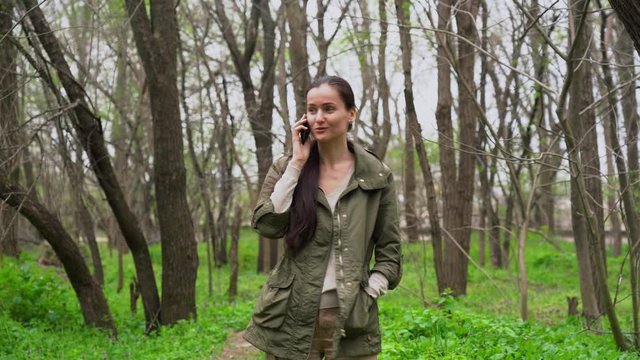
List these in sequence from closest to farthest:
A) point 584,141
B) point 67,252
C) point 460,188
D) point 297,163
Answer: point 297,163 → point 67,252 → point 584,141 → point 460,188

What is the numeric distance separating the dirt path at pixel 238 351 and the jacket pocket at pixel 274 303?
392cm

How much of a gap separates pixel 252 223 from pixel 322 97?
2.00 feet

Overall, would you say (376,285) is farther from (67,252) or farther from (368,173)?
(67,252)

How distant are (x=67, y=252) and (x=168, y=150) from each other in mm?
1719

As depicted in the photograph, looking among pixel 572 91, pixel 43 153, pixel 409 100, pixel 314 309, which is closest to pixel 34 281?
pixel 43 153

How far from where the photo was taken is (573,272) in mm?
17172

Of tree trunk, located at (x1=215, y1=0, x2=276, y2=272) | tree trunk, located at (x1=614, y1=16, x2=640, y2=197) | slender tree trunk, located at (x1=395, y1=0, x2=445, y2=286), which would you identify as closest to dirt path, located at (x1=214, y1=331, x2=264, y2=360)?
slender tree trunk, located at (x1=395, y1=0, x2=445, y2=286)

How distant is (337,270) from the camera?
2906mm

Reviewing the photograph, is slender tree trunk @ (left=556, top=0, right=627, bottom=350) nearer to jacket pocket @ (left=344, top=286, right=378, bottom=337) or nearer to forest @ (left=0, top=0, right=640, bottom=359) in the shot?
forest @ (left=0, top=0, right=640, bottom=359)

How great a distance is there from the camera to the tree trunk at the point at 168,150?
8914 millimetres

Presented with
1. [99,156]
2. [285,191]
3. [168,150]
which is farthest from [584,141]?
[285,191]

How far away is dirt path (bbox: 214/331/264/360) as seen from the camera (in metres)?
7.07

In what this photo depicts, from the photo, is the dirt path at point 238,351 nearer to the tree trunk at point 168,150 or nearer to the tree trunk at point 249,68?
the tree trunk at point 168,150

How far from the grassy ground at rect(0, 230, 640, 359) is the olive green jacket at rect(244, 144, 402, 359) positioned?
7.29ft
